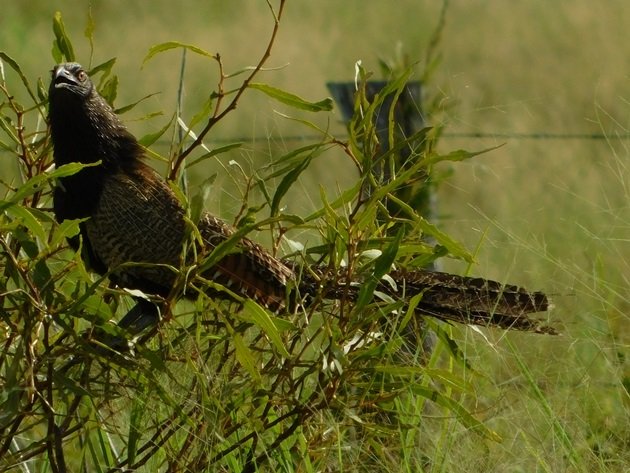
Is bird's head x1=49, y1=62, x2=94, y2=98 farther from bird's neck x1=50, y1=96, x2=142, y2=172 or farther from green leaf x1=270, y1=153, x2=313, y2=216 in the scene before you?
green leaf x1=270, y1=153, x2=313, y2=216

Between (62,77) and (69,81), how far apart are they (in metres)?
0.03

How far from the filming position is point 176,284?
224 centimetres

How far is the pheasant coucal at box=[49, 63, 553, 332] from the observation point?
2676 millimetres

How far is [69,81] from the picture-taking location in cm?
288

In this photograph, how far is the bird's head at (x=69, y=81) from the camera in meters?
2.83

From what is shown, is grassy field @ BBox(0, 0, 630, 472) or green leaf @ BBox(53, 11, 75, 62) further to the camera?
grassy field @ BBox(0, 0, 630, 472)

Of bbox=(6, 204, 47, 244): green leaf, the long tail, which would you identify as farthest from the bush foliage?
the long tail

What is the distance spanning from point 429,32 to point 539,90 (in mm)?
2445

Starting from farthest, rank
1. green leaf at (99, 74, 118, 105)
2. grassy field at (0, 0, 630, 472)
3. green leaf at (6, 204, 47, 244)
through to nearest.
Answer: grassy field at (0, 0, 630, 472)
green leaf at (99, 74, 118, 105)
green leaf at (6, 204, 47, 244)

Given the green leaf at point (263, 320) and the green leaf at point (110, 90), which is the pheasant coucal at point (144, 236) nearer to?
the green leaf at point (110, 90)

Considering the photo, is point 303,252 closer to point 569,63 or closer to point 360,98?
point 360,98

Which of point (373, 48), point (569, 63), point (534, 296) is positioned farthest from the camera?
point (373, 48)

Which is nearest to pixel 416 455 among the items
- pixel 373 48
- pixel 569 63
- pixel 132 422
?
pixel 132 422

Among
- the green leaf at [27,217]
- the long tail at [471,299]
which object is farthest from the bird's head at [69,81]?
the long tail at [471,299]
